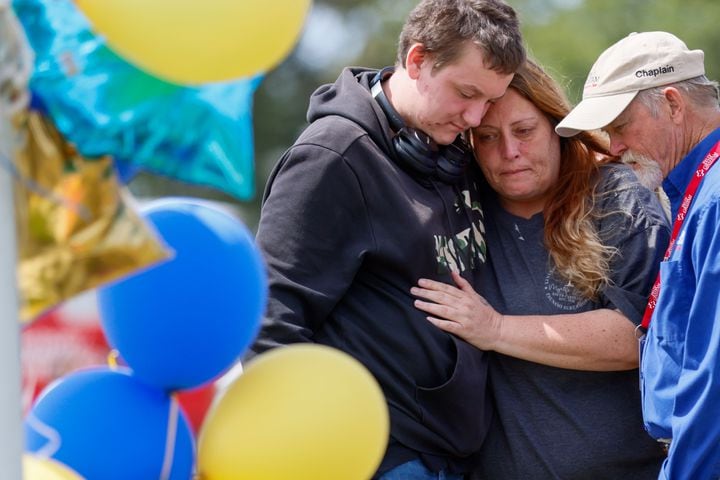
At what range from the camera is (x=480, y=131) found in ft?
10.5

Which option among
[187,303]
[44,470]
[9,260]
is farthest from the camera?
[187,303]

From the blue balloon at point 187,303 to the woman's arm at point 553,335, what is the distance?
1.05 meters

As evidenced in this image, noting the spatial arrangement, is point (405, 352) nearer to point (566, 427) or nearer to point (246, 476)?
point (566, 427)

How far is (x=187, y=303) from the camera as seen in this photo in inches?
75.7

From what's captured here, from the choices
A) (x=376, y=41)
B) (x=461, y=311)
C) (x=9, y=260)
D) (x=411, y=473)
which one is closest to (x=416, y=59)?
(x=461, y=311)

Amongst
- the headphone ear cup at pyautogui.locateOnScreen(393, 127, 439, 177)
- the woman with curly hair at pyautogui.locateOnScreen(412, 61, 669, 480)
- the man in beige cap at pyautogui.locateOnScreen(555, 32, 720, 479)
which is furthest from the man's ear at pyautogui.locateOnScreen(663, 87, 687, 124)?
the headphone ear cup at pyautogui.locateOnScreen(393, 127, 439, 177)

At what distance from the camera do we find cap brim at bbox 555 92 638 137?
2973 millimetres

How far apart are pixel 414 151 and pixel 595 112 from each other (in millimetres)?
510

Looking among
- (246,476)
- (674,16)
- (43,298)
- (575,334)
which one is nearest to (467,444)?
(575,334)

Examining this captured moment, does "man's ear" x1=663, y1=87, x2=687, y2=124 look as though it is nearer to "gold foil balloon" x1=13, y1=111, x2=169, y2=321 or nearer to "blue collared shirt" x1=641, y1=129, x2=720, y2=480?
"blue collared shirt" x1=641, y1=129, x2=720, y2=480

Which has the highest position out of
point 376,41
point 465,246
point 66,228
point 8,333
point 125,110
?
point 125,110

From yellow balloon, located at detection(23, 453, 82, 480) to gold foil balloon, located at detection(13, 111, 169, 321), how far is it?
0.75 feet

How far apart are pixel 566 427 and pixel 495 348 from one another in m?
0.28

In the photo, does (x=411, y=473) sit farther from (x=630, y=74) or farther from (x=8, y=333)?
(x=8, y=333)
